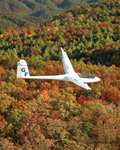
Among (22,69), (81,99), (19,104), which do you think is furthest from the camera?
(81,99)

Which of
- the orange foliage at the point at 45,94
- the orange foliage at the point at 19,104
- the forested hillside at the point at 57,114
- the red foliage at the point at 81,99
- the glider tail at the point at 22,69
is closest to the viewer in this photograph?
the glider tail at the point at 22,69

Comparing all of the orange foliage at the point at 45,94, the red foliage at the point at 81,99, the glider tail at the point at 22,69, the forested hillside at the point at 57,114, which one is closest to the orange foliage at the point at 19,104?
the forested hillside at the point at 57,114

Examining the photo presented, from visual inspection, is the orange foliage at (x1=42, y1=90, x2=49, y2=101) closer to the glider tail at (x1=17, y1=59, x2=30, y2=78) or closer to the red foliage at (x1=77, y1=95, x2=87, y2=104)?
the red foliage at (x1=77, y1=95, x2=87, y2=104)

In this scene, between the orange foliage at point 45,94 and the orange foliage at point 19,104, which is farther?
the orange foliage at point 45,94

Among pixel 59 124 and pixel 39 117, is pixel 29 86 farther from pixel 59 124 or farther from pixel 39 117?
pixel 59 124

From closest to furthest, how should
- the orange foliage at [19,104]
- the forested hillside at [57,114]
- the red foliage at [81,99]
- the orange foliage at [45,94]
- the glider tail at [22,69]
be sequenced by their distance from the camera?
the glider tail at [22,69] < the forested hillside at [57,114] < the orange foliage at [19,104] < the orange foliage at [45,94] < the red foliage at [81,99]

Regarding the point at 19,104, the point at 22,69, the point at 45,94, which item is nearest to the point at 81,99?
the point at 45,94

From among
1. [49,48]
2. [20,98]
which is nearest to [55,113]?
[20,98]

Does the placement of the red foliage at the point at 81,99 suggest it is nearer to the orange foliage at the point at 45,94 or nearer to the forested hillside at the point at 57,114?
the forested hillside at the point at 57,114

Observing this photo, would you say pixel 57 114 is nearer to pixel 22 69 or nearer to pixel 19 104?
pixel 19 104

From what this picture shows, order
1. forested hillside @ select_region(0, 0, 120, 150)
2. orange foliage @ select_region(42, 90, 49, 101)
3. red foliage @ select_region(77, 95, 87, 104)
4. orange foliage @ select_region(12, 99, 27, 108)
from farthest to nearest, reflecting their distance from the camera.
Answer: red foliage @ select_region(77, 95, 87, 104), orange foliage @ select_region(42, 90, 49, 101), orange foliage @ select_region(12, 99, 27, 108), forested hillside @ select_region(0, 0, 120, 150)

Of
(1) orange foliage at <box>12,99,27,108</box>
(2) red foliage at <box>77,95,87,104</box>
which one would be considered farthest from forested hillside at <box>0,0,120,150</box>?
(1) orange foliage at <box>12,99,27,108</box>

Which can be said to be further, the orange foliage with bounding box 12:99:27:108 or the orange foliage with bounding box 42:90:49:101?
the orange foliage with bounding box 42:90:49:101
